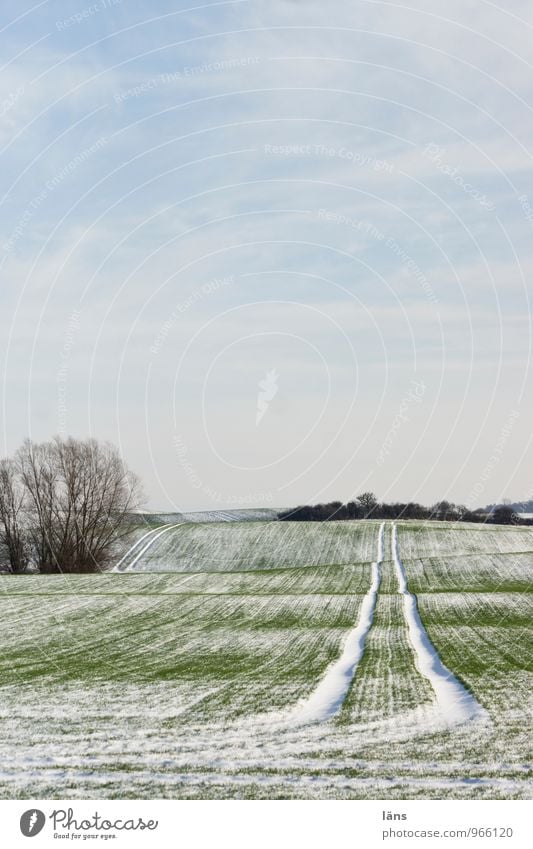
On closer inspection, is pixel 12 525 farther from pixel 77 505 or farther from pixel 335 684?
pixel 335 684

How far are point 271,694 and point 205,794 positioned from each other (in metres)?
8.90

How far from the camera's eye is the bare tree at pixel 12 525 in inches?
3354

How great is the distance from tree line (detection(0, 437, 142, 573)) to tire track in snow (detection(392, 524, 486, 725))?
40.1 meters

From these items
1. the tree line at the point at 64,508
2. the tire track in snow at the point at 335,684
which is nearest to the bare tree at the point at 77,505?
the tree line at the point at 64,508

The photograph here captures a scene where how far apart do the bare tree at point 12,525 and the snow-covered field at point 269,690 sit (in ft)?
86.8

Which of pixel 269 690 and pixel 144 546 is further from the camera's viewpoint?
pixel 144 546

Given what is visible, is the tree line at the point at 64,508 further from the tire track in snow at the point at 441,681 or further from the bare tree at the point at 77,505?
the tire track in snow at the point at 441,681

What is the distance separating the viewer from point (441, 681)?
24.1 meters

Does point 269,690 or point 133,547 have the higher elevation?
point 133,547

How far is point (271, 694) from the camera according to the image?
2205 centimetres

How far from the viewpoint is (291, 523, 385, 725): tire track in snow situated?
64.0ft

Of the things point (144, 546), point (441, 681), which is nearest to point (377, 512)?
point (144, 546)

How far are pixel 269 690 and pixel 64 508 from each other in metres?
57.9
